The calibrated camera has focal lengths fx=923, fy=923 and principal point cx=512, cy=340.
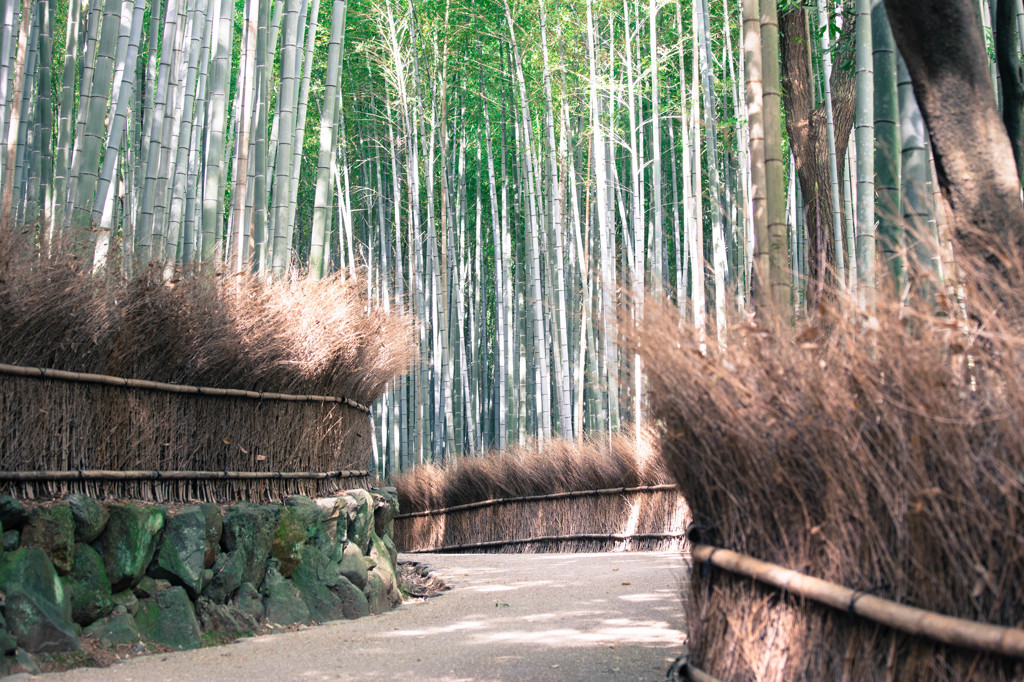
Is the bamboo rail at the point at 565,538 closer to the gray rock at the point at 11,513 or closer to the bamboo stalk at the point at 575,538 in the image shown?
the bamboo stalk at the point at 575,538

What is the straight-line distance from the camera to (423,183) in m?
15.4

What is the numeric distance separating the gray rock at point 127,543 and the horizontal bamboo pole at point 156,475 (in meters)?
0.19

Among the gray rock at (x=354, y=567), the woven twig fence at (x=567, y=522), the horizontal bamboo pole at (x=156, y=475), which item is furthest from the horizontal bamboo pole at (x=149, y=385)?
the woven twig fence at (x=567, y=522)

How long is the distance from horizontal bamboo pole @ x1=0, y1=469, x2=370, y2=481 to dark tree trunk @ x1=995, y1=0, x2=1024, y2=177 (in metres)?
3.65

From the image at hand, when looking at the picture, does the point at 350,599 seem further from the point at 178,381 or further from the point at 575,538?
the point at 575,538

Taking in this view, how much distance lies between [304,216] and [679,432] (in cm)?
1414

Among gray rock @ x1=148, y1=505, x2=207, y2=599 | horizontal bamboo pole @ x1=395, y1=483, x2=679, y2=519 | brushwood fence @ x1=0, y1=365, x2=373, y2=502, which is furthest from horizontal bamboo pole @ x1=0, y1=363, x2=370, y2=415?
horizontal bamboo pole @ x1=395, y1=483, x2=679, y2=519

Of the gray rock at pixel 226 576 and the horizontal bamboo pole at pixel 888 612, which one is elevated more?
the horizontal bamboo pole at pixel 888 612

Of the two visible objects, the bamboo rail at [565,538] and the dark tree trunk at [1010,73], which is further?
the bamboo rail at [565,538]

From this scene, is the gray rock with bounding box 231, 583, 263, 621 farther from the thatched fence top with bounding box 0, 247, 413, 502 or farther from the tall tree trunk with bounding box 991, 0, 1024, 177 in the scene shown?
the tall tree trunk with bounding box 991, 0, 1024, 177

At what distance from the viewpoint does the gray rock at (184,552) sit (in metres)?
3.94

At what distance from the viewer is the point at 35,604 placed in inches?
130

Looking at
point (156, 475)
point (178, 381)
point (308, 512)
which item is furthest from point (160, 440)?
point (308, 512)

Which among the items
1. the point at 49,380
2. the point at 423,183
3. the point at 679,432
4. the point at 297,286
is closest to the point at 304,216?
the point at 423,183
